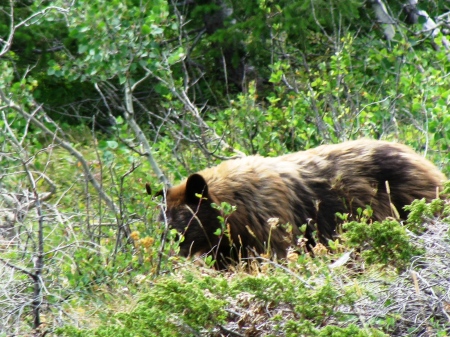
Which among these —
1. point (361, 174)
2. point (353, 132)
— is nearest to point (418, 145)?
point (353, 132)

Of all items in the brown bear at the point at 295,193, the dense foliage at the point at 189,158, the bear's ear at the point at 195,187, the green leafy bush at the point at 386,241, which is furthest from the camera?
the brown bear at the point at 295,193

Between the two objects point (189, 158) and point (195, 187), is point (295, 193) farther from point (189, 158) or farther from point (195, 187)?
point (189, 158)

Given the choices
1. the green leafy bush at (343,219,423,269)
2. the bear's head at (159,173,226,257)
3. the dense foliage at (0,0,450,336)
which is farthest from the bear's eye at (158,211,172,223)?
the green leafy bush at (343,219,423,269)

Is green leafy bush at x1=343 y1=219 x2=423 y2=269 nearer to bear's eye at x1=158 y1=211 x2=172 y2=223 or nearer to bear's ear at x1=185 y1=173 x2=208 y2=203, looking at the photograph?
bear's ear at x1=185 y1=173 x2=208 y2=203

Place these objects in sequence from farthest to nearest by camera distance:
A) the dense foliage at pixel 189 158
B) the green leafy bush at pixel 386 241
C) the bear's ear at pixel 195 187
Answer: the bear's ear at pixel 195 187 < the green leafy bush at pixel 386 241 < the dense foliage at pixel 189 158

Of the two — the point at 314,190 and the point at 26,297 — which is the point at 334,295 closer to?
the point at 26,297

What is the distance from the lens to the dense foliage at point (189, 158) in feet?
13.8

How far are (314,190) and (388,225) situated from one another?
8.14 feet

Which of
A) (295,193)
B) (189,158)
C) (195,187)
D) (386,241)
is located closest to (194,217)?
(195,187)

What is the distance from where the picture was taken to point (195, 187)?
6.56 meters

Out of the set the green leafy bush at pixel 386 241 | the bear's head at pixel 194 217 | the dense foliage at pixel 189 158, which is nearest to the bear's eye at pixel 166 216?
the bear's head at pixel 194 217

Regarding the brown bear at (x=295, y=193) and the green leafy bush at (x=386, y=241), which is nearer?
the green leafy bush at (x=386, y=241)

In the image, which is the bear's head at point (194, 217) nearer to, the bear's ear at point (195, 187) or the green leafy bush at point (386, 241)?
the bear's ear at point (195, 187)

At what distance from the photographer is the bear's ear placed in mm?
6484
